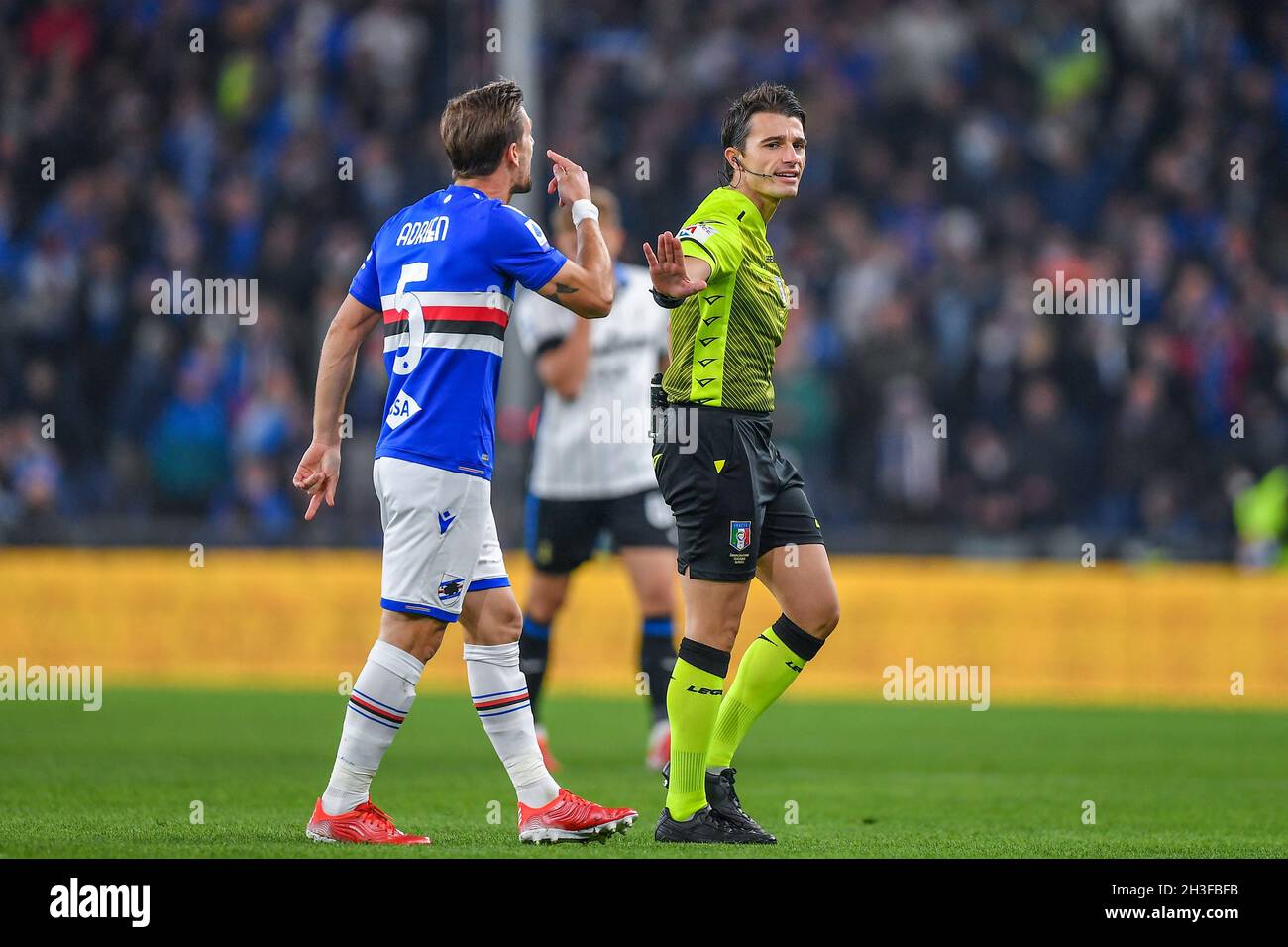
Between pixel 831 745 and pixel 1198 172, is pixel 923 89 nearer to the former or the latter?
pixel 1198 172

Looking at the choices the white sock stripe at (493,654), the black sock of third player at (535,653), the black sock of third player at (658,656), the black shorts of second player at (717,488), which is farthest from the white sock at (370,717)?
the black sock of third player at (658,656)

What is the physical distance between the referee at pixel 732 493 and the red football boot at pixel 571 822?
22cm

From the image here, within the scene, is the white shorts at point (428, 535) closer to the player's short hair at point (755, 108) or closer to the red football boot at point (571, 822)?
the red football boot at point (571, 822)

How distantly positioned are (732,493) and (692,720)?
82cm

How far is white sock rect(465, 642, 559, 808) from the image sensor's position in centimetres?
643

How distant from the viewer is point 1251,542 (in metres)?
15.2

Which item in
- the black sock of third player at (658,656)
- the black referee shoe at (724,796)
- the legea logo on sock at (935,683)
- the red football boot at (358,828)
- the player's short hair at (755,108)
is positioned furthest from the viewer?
the legea logo on sock at (935,683)

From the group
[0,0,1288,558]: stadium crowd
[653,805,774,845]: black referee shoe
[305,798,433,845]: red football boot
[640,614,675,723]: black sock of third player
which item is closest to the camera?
[305,798,433,845]: red football boot

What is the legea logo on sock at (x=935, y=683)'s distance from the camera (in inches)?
580

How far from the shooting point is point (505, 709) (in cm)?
646

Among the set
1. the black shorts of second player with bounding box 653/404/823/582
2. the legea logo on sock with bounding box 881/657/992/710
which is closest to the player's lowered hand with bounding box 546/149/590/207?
the black shorts of second player with bounding box 653/404/823/582

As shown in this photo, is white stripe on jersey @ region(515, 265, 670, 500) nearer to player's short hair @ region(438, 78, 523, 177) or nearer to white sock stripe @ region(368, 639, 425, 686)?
player's short hair @ region(438, 78, 523, 177)

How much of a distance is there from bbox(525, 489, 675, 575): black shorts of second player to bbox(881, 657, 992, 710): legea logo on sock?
211 inches
